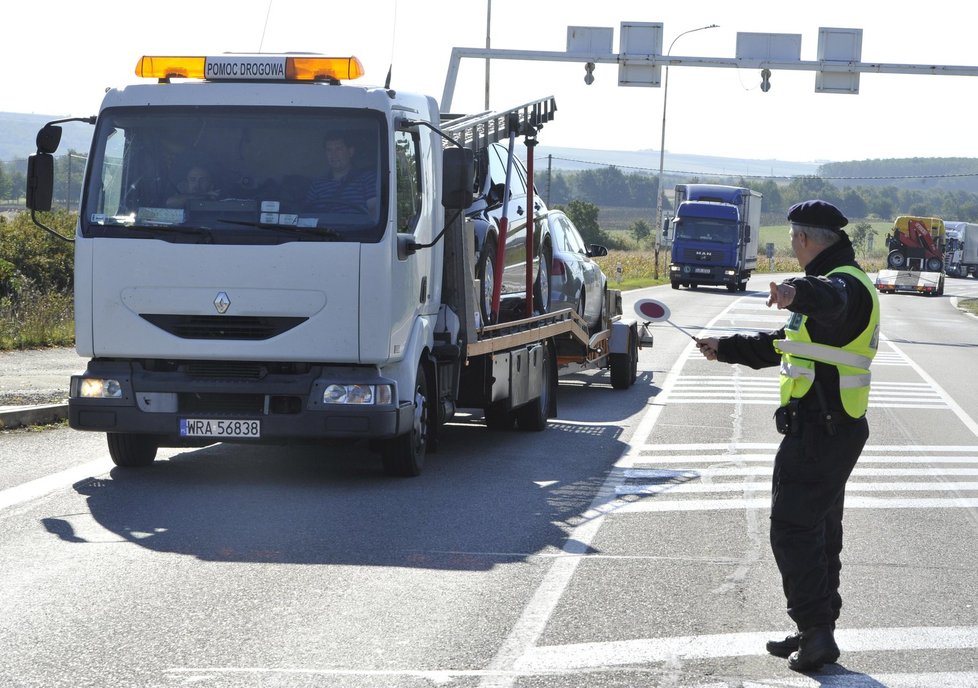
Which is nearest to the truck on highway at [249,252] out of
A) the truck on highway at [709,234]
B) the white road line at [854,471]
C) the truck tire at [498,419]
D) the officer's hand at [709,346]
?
the white road line at [854,471]

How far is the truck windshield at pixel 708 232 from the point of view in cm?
5197

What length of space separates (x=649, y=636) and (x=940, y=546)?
2.97m

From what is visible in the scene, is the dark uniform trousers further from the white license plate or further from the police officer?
the white license plate

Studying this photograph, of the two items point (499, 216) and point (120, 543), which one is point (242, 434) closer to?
point (120, 543)

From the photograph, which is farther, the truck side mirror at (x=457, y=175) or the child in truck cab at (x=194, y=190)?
→ the truck side mirror at (x=457, y=175)

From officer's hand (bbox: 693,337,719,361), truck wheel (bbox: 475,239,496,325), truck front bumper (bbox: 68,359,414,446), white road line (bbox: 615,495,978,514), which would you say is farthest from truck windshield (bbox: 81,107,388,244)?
officer's hand (bbox: 693,337,719,361)

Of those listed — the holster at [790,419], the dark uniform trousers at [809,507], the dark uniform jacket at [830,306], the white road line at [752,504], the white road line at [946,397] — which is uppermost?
the dark uniform jacket at [830,306]

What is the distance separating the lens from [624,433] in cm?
1352

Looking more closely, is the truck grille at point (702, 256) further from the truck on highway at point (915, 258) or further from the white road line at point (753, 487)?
the white road line at point (753, 487)

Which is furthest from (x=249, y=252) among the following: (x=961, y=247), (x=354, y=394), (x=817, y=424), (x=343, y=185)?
(x=961, y=247)

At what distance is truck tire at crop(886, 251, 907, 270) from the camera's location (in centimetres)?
6600

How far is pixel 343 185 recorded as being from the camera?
31.3 feet

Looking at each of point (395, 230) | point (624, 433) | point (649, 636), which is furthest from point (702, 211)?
point (649, 636)

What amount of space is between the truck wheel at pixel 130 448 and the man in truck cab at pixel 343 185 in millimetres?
2247
